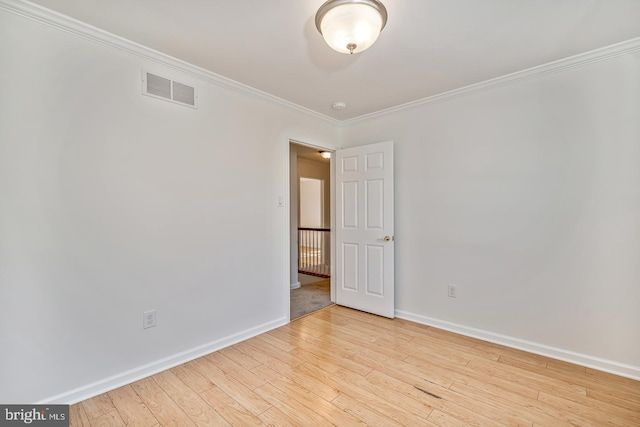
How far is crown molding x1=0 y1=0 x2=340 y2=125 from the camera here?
1680 millimetres

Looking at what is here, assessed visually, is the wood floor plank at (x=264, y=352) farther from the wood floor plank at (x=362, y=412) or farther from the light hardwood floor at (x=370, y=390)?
the wood floor plank at (x=362, y=412)

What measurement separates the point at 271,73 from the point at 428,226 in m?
2.24

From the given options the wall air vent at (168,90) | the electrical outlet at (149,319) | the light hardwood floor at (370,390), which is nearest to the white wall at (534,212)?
the light hardwood floor at (370,390)

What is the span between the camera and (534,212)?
8.23ft

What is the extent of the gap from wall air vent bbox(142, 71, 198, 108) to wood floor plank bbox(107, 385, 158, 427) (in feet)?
7.07

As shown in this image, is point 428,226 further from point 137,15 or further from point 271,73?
point 137,15

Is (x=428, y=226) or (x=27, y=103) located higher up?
(x=27, y=103)

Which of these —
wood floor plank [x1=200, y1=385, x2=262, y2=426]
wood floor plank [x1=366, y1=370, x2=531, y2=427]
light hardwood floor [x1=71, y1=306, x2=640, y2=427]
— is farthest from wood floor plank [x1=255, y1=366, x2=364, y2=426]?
wood floor plank [x1=366, y1=370, x2=531, y2=427]

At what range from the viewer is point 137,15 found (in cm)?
178

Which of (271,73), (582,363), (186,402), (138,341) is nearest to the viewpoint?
(186,402)

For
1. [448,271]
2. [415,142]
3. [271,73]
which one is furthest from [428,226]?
[271,73]

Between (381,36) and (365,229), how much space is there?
213 centimetres

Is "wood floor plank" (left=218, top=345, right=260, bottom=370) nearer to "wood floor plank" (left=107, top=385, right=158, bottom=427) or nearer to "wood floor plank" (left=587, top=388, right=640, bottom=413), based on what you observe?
"wood floor plank" (left=107, top=385, right=158, bottom=427)

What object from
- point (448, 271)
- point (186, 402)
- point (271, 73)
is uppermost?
point (271, 73)
